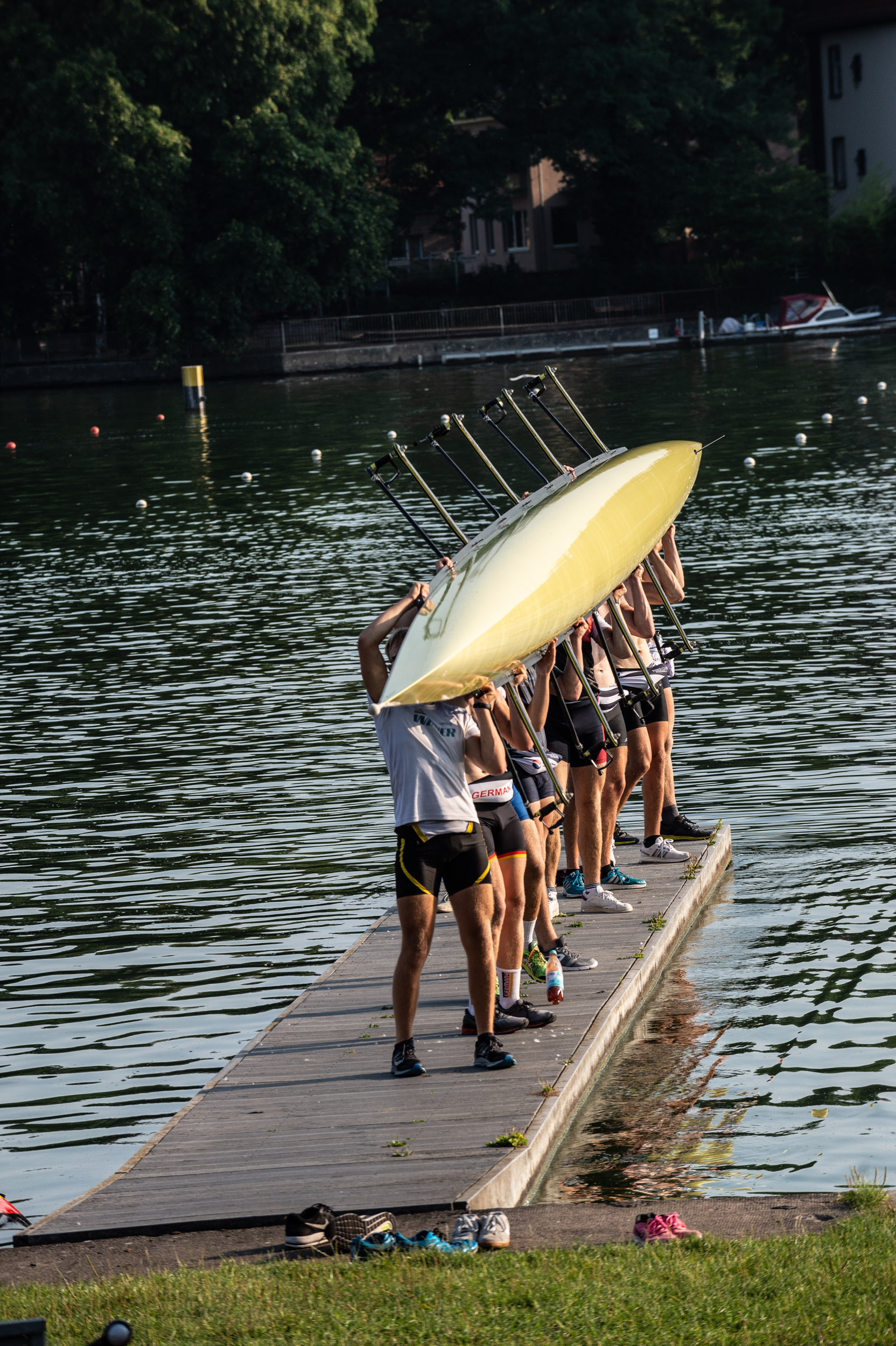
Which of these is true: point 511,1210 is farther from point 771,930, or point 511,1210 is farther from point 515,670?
point 771,930

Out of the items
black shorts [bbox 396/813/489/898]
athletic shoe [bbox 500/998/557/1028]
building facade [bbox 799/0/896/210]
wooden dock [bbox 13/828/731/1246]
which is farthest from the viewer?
building facade [bbox 799/0/896/210]

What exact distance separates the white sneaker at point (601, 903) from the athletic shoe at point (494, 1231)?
4.50 metres

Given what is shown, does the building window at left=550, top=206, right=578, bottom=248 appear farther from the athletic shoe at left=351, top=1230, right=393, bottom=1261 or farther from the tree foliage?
the athletic shoe at left=351, top=1230, right=393, bottom=1261

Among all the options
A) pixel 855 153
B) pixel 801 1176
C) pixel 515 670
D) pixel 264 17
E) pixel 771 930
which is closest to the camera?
pixel 801 1176

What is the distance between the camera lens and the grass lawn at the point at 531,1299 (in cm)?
582

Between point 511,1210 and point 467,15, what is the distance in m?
72.6

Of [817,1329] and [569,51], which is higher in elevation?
[569,51]

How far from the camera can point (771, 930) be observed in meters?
11.8

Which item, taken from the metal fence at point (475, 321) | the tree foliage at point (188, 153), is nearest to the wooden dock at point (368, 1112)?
the tree foliage at point (188, 153)

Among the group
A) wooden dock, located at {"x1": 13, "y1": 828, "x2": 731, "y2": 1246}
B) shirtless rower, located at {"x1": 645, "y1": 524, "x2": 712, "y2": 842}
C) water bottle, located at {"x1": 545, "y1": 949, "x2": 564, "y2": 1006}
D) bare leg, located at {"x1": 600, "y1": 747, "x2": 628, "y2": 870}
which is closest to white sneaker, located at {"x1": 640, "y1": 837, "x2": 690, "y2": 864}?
shirtless rower, located at {"x1": 645, "y1": 524, "x2": 712, "y2": 842}

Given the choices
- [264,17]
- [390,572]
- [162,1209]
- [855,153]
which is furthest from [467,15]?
[162,1209]

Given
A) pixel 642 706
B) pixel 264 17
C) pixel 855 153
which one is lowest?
pixel 642 706

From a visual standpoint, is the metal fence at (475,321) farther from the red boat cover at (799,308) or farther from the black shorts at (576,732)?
the black shorts at (576,732)

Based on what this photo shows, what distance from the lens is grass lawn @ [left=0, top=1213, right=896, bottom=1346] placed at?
5.82 m
